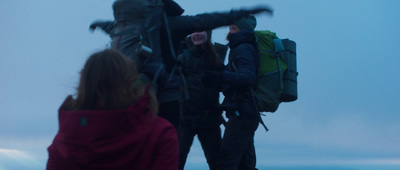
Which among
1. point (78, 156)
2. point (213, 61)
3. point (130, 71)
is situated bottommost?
point (78, 156)

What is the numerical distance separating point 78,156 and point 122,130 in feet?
0.92

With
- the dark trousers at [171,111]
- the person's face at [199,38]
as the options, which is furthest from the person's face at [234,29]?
the dark trousers at [171,111]

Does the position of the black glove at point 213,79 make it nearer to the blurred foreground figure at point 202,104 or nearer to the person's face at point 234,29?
the blurred foreground figure at point 202,104

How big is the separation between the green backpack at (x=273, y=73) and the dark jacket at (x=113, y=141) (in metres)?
2.59

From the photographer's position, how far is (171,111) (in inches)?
154

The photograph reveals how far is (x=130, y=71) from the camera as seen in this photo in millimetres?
2773

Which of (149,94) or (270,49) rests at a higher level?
(270,49)

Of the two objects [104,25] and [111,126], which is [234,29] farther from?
[111,126]

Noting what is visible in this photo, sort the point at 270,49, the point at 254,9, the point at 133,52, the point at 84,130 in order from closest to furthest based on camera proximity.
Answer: the point at 84,130, the point at 133,52, the point at 254,9, the point at 270,49

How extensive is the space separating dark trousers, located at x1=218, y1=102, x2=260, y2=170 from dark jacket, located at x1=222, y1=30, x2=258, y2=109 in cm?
13

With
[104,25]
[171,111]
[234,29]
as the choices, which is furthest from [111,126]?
[234,29]

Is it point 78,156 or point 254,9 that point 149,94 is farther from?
point 254,9

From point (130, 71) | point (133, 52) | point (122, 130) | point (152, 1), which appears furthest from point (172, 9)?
point (122, 130)

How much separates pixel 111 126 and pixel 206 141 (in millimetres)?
3112
